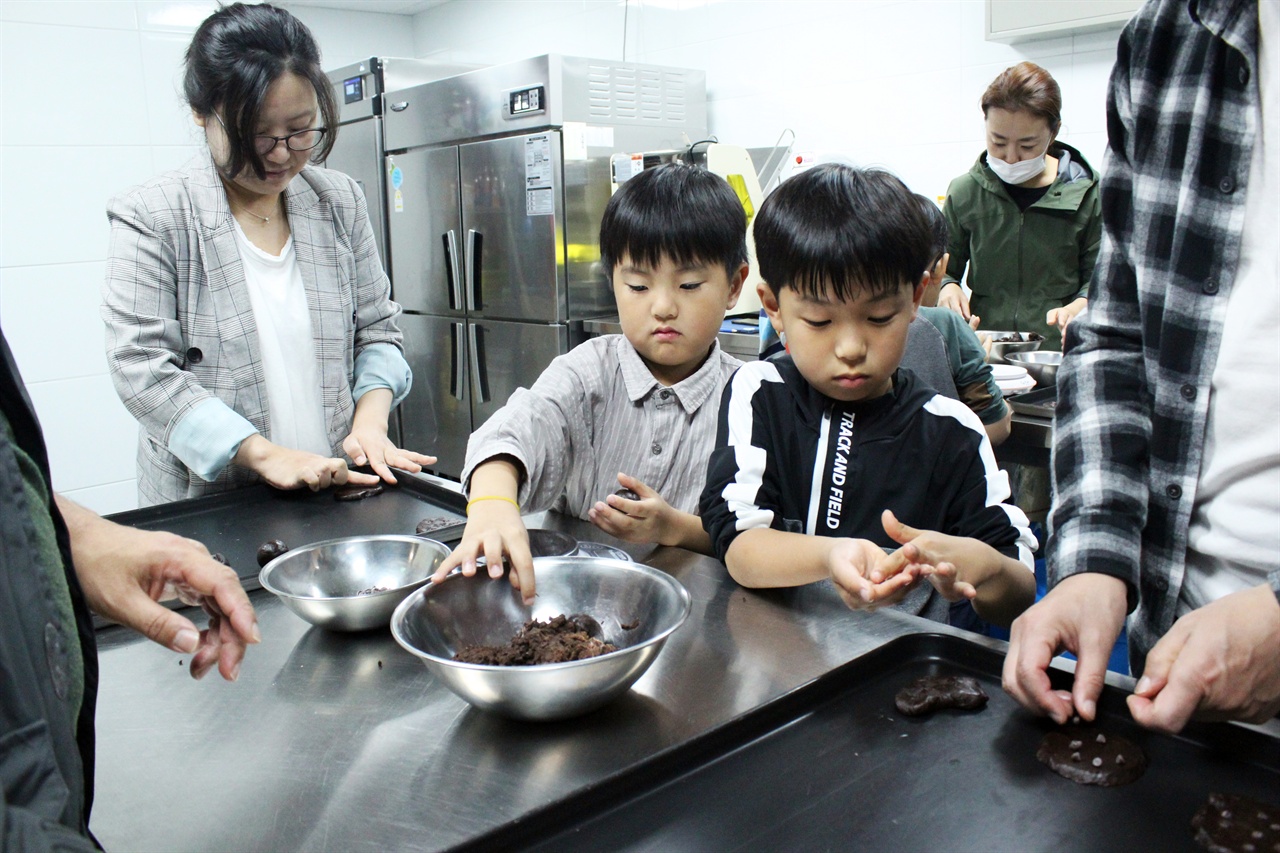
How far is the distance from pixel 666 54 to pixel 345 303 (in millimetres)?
3193

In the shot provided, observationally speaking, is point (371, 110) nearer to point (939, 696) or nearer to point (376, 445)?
point (376, 445)

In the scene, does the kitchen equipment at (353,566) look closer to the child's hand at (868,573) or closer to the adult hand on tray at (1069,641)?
the child's hand at (868,573)

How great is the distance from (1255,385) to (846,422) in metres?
0.48

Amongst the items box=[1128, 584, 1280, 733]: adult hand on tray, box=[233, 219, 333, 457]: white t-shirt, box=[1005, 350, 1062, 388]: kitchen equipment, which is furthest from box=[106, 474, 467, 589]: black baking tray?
box=[1005, 350, 1062, 388]: kitchen equipment

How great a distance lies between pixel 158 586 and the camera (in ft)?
2.52

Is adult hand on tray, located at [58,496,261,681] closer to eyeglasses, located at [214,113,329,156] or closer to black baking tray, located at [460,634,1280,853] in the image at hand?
black baking tray, located at [460,634,1280,853]

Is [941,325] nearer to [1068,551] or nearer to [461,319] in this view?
[1068,551]

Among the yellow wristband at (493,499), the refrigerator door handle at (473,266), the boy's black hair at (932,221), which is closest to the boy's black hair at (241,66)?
the yellow wristband at (493,499)

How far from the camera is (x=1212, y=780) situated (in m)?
0.75

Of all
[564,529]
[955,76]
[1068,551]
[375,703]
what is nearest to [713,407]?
[564,529]

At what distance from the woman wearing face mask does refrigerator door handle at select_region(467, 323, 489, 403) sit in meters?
2.03

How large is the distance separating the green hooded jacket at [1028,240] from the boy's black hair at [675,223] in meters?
2.02

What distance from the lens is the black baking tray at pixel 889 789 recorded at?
2.26ft

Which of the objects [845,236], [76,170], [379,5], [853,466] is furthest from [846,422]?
[379,5]
